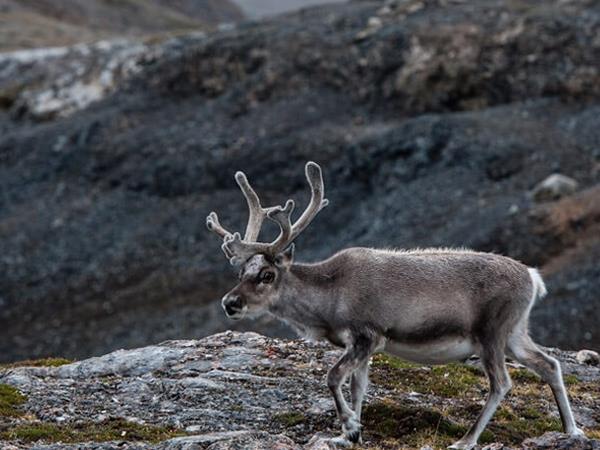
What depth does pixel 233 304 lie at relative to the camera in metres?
15.3

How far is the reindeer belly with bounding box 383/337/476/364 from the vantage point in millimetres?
14984

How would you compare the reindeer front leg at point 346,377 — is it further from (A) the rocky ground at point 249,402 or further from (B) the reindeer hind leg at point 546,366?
(B) the reindeer hind leg at point 546,366

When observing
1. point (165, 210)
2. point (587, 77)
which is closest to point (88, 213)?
point (165, 210)

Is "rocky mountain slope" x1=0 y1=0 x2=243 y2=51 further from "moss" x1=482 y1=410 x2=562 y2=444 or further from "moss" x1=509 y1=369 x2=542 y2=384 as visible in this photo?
"moss" x1=482 y1=410 x2=562 y2=444

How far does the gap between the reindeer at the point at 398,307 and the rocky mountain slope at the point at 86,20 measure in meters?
93.2

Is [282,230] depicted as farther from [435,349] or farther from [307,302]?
[435,349]

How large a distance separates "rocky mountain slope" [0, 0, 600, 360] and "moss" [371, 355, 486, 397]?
22.7 metres

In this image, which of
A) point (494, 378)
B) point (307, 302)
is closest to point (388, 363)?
point (307, 302)

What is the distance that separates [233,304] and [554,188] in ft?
123

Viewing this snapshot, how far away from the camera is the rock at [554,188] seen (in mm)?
50031

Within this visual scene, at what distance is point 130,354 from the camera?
19.1m

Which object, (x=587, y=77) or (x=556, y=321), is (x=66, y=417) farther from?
(x=587, y=77)

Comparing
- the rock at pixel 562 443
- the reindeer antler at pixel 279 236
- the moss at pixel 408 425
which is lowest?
the moss at pixel 408 425

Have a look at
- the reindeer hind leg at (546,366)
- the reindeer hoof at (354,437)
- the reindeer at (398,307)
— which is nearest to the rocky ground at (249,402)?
the reindeer hoof at (354,437)
